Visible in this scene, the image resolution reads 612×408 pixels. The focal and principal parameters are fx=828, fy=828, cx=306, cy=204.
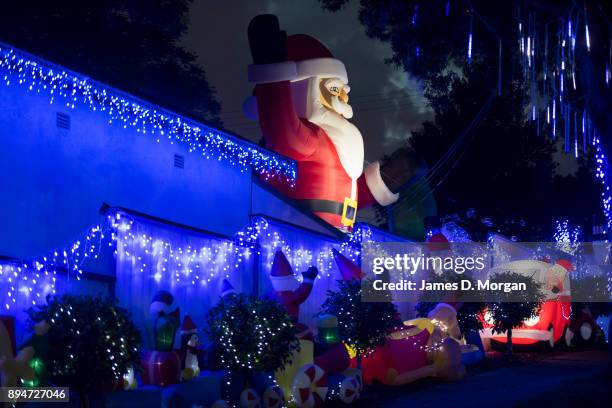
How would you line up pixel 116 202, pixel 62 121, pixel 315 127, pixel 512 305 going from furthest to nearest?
pixel 512 305 → pixel 315 127 → pixel 116 202 → pixel 62 121

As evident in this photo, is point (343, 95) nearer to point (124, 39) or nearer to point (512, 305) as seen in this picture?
point (512, 305)

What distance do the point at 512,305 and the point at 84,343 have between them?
49.7ft

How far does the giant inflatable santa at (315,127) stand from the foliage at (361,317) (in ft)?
14.6

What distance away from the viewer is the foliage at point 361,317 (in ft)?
47.2

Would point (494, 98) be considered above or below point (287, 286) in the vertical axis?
above

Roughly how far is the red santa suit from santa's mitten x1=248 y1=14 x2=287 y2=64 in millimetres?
957

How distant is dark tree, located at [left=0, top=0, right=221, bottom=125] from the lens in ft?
86.9

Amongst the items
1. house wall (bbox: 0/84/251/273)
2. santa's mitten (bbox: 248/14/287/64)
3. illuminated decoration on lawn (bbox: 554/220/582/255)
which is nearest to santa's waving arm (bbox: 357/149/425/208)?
santa's mitten (bbox: 248/14/287/64)

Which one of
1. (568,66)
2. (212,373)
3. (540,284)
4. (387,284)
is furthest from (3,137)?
(540,284)

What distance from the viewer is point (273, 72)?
1728 centimetres

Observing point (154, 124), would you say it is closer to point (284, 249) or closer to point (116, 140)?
point (116, 140)

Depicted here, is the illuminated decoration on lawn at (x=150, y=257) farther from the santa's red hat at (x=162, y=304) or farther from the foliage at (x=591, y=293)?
the foliage at (x=591, y=293)

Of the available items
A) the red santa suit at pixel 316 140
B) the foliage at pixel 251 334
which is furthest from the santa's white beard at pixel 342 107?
the foliage at pixel 251 334

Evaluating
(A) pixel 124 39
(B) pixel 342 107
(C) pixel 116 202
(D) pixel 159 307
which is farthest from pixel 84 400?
(A) pixel 124 39
